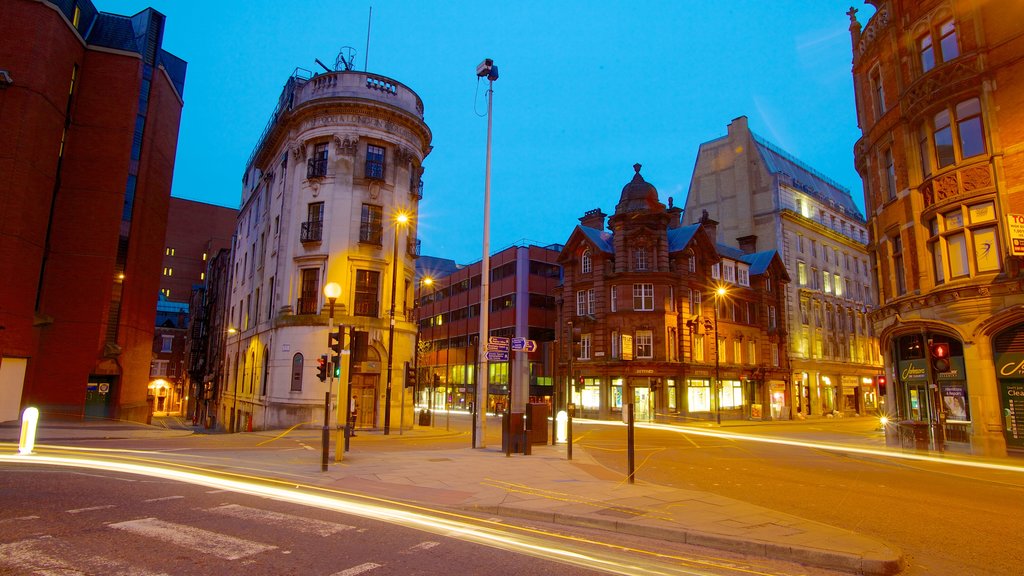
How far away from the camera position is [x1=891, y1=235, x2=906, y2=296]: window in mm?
24203

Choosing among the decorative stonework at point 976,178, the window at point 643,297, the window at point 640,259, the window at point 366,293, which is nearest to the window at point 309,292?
the window at point 366,293

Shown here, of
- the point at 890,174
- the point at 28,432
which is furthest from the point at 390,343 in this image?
the point at 890,174

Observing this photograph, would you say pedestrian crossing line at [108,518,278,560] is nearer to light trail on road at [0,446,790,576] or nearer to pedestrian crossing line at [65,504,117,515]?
pedestrian crossing line at [65,504,117,515]

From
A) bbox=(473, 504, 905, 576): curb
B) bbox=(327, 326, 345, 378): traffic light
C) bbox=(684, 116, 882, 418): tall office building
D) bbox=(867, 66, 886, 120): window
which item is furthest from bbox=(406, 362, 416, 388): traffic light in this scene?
bbox=(684, 116, 882, 418): tall office building

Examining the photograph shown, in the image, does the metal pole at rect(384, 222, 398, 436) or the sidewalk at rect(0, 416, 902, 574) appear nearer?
the sidewalk at rect(0, 416, 902, 574)

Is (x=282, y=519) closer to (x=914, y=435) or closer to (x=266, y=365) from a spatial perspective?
(x=914, y=435)

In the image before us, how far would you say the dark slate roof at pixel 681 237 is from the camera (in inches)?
1838

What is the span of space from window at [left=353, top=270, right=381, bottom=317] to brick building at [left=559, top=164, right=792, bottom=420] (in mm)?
17381

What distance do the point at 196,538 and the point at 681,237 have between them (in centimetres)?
4557

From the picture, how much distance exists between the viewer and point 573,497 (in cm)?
986

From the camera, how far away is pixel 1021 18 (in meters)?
20.0

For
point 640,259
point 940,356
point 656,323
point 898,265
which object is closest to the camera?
point 940,356

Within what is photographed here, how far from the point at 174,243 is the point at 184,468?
79.0m

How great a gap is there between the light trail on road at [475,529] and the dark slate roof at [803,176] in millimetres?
57223
